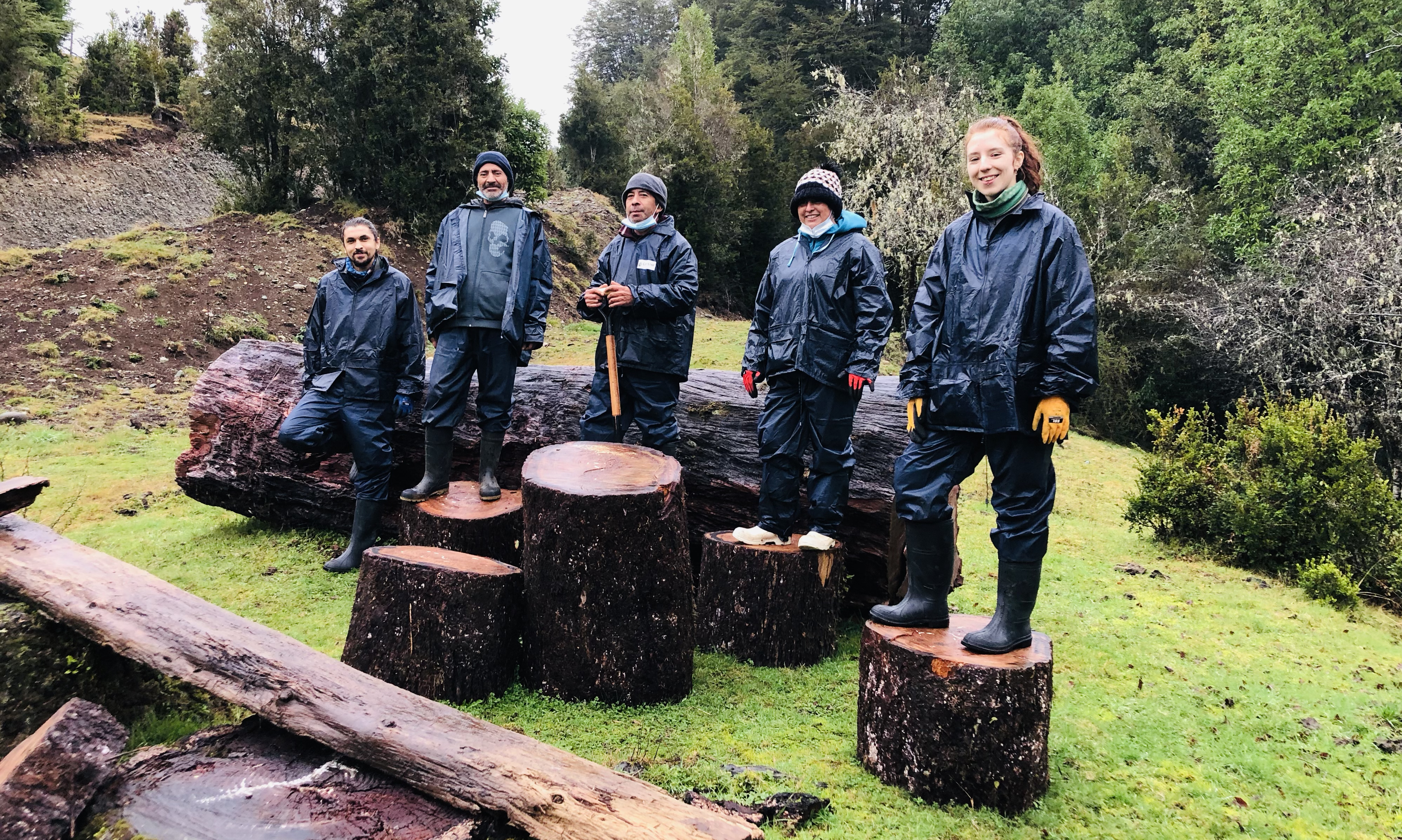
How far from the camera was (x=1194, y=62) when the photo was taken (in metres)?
34.2

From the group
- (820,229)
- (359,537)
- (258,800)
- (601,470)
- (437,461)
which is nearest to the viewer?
(258,800)

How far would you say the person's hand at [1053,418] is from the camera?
3.27 m

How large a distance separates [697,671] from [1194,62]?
3910 centimetres

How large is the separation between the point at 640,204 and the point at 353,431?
2.57 meters

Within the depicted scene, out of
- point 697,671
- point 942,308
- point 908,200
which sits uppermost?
point 908,200

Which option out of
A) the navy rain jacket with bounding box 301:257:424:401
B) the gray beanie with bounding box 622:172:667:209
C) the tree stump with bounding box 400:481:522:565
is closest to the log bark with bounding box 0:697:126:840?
the tree stump with bounding box 400:481:522:565

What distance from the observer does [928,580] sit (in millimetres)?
3707

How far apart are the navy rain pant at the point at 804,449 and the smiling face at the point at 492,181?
248cm

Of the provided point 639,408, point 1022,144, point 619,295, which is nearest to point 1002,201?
point 1022,144

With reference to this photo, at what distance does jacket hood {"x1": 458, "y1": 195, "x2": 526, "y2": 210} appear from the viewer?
6.00 metres

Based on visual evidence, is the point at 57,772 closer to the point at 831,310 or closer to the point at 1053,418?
the point at 1053,418

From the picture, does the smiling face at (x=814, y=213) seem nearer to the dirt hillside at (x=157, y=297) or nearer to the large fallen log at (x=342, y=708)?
the large fallen log at (x=342, y=708)

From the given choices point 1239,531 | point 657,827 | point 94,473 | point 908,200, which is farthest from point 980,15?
point 657,827

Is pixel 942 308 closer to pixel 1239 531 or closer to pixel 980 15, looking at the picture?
pixel 1239 531
